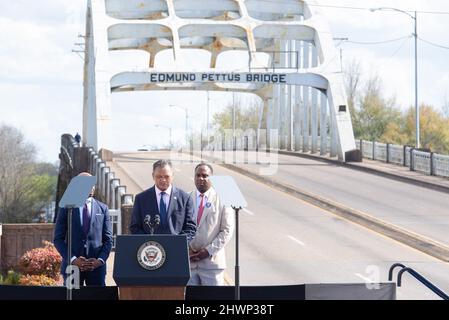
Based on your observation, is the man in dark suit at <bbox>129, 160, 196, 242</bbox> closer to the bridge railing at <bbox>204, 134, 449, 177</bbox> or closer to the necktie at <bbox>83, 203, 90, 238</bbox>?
the necktie at <bbox>83, 203, 90, 238</bbox>

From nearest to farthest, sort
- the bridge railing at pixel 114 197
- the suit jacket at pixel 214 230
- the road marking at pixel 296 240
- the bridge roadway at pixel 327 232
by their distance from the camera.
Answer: the suit jacket at pixel 214 230, the bridge roadway at pixel 327 232, the bridge railing at pixel 114 197, the road marking at pixel 296 240

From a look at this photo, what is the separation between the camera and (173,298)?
8188mm

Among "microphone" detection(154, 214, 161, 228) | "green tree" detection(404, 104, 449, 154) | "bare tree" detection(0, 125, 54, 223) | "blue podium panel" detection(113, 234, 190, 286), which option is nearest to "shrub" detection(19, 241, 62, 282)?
"microphone" detection(154, 214, 161, 228)

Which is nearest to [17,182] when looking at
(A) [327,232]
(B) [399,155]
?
(B) [399,155]

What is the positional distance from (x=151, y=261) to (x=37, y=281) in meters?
9.19

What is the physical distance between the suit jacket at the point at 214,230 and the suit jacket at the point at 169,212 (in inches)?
10.8

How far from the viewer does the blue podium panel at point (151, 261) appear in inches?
323

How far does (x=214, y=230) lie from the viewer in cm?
1025

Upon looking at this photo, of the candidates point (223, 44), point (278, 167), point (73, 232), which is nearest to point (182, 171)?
point (278, 167)

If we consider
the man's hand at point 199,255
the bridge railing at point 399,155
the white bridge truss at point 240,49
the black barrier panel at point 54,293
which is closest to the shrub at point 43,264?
the man's hand at point 199,255

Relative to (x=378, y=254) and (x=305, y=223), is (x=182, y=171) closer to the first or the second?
(x=305, y=223)

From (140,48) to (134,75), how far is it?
22.5 metres

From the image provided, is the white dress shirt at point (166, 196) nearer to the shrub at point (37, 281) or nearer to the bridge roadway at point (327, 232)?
the bridge roadway at point (327, 232)

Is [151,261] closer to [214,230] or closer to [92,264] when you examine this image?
[92,264]
